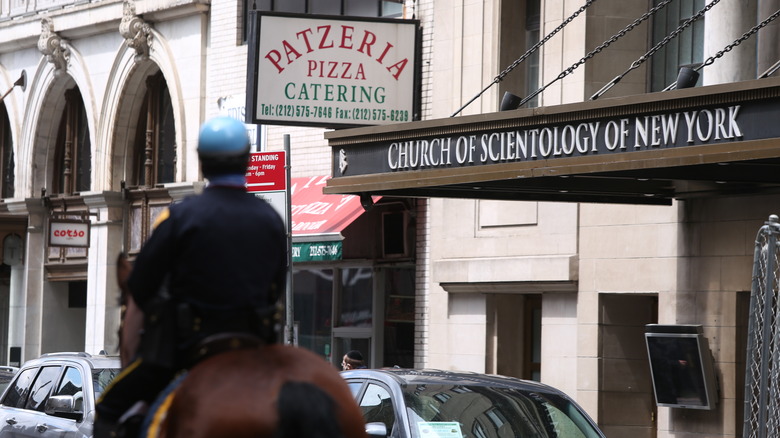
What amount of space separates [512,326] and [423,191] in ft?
17.2

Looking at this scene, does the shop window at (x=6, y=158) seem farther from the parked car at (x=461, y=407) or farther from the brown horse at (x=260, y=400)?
the brown horse at (x=260, y=400)

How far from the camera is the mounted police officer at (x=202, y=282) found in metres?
6.41

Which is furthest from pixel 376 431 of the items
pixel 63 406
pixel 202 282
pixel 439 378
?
pixel 63 406

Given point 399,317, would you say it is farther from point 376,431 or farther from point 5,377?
point 376,431

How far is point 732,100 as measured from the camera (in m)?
12.8

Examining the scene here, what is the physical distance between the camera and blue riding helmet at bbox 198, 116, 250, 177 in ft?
21.7

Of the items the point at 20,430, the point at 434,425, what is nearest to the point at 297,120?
the point at 20,430

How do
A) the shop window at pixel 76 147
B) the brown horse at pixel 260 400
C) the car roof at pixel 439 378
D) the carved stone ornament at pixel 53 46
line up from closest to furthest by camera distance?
the brown horse at pixel 260 400
the car roof at pixel 439 378
the carved stone ornament at pixel 53 46
the shop window at pixel 76 147

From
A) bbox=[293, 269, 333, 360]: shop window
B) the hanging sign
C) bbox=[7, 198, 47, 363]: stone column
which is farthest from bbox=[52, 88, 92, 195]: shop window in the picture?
bbox=[293, 269, 333, 360]: shop window

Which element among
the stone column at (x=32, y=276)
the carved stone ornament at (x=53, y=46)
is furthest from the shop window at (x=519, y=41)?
the stone column at (x=32, y=276)

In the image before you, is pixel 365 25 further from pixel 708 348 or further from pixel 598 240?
pixel 708 348

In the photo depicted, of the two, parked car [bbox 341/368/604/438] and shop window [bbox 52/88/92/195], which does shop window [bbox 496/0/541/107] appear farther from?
shop window [bbox 52/88/92/195]

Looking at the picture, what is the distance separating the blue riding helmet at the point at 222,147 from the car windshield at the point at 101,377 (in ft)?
23.2

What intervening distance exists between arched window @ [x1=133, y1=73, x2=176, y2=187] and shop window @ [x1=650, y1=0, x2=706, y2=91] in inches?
503
